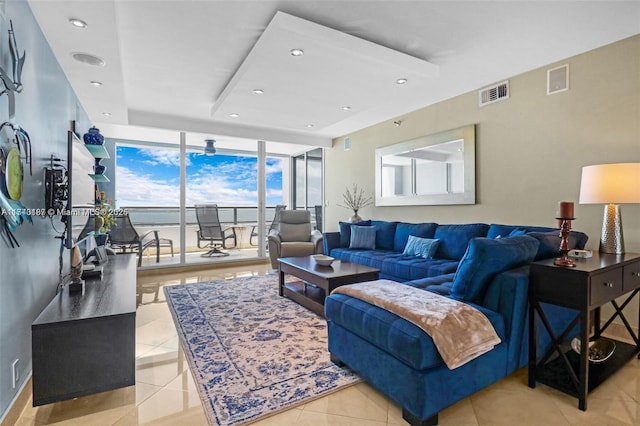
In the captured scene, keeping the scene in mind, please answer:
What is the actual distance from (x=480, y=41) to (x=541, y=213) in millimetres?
1832

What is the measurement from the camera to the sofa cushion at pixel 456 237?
12.0 ft

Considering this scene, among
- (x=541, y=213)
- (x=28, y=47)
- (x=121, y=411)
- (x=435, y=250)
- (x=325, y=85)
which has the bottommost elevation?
(x=121, y=411)

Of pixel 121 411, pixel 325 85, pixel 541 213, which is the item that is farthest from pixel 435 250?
pixel 121 411

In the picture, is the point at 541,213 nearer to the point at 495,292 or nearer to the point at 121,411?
the point at 495,292

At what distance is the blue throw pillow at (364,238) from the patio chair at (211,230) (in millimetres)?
2698

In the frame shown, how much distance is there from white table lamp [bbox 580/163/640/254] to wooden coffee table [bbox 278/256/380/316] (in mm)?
1868

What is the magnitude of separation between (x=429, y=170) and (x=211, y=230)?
399cm

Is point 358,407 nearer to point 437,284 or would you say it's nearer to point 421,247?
point 437,284

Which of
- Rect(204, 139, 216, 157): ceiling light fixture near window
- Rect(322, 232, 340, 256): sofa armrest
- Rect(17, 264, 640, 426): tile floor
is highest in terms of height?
Rect(204, 139, 216, 157): ceiling light fixture near window

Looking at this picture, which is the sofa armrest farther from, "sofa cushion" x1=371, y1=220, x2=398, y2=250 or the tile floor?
the tile floor

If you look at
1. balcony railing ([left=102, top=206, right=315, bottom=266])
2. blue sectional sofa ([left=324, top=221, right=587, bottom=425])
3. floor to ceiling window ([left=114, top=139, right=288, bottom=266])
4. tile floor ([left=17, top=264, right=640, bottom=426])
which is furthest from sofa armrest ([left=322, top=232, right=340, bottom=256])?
tile floor ([left=17, top=264, right=640, bottom=426])

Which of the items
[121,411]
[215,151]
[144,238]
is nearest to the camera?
[121,411]

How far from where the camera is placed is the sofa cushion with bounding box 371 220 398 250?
476 cm

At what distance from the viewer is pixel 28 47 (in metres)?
2.01
